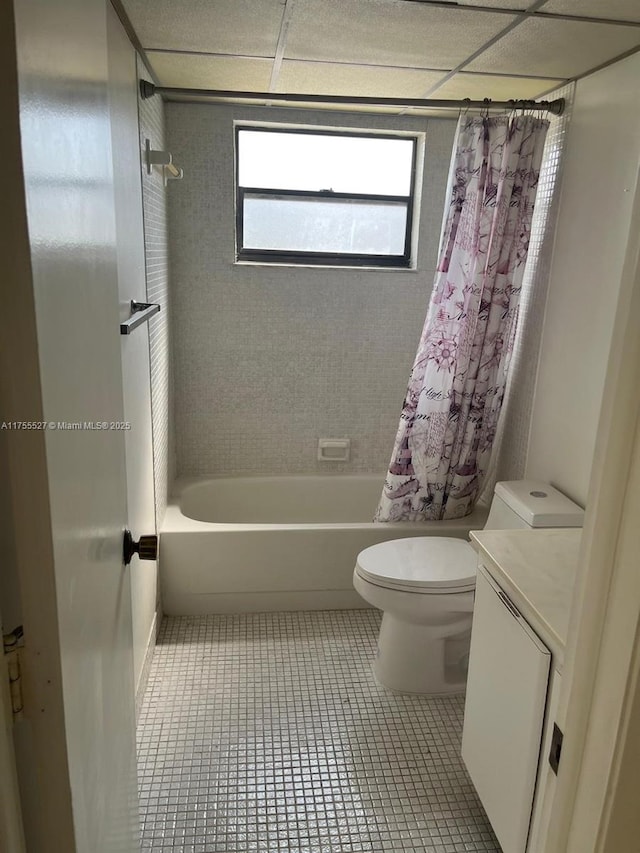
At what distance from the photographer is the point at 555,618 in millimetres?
1339

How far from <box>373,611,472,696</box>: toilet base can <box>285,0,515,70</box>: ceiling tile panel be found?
1843 millimetres

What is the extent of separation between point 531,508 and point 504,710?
782 millimetres

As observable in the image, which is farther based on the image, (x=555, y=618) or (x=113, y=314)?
(x=555, y=618)

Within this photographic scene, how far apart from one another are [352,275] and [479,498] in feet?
4.10

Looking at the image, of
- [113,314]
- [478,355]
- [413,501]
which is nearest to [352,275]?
[478,355]

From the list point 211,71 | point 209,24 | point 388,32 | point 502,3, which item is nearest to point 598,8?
point 502,3

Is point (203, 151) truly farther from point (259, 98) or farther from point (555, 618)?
point (555, 618)

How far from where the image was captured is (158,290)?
267 centimetres

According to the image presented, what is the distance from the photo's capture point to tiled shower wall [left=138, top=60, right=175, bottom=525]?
92.9 inches

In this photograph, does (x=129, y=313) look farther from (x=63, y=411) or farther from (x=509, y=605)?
(x=509, y=605)

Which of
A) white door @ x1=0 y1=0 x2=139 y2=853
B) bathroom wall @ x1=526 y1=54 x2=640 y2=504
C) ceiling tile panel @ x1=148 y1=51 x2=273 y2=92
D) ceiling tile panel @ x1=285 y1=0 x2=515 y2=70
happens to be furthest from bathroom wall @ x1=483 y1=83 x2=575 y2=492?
white door @ x1=0 y1=0 x2=139 y2=853

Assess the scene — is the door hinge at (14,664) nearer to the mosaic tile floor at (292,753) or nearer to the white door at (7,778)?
the white door at (7,778)

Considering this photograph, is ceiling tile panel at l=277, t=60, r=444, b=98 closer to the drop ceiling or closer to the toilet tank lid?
the drop ceiling

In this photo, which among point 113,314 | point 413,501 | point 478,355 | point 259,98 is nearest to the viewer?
point 113,314
